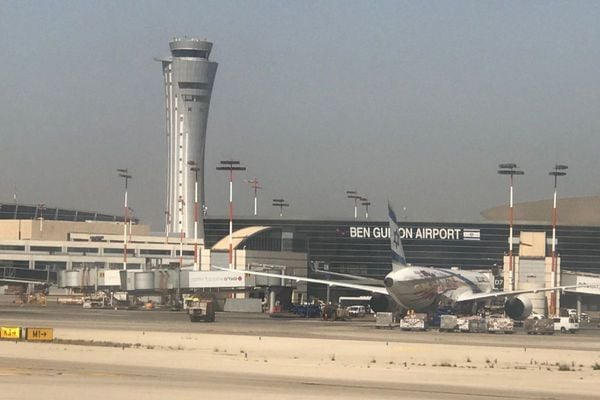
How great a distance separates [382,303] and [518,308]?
1351 cm

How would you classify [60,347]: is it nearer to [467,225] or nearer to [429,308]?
[429,308]

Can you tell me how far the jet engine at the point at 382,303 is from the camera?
107062mm

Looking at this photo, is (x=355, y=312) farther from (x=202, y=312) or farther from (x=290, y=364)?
(x=290, y=364)

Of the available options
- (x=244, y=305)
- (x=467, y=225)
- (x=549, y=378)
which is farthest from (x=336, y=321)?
(x=467, y=225)

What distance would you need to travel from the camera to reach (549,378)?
53625 millimetres

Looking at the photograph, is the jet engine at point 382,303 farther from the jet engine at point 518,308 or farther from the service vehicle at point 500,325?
the service vehicle at point 500,325

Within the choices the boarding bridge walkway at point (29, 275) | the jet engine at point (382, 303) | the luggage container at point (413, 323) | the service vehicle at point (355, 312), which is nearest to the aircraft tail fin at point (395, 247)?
the jet engine at point (382, 303)

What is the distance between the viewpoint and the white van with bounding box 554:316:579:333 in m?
100

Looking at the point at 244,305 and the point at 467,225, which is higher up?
the point at 467,225

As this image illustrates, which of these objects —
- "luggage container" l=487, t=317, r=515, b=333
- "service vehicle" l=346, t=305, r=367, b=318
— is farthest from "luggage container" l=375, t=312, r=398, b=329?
"service vehicle" l=346, t=305, r=367, b=318

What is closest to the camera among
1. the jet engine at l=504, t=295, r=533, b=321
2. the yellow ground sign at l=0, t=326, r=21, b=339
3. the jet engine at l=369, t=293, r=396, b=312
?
the yellow ground sign at l=0, t=326, r=21, b=339

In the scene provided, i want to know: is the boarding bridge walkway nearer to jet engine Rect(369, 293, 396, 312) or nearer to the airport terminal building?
the airport terminal building

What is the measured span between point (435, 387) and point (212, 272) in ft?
286

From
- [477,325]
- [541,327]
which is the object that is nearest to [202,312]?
[477,325]
